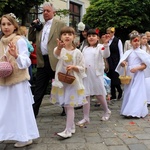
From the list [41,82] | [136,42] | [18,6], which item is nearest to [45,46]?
[41,82]

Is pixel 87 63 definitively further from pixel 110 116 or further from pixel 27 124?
pixel 27 124

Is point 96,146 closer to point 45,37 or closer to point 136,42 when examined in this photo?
point 45,37

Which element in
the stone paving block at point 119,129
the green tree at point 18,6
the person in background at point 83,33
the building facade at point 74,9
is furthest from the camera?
the building facade at point 74,9

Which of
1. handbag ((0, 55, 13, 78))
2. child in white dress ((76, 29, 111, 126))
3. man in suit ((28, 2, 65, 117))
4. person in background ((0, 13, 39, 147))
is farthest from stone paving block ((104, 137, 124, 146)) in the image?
handbag ((0, 55, 13, 78))

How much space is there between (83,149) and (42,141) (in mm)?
707

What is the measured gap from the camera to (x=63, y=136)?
15.2ft

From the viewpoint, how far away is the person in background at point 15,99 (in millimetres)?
4039

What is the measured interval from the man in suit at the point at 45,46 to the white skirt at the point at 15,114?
1470 mm

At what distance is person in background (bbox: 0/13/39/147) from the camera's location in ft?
13.3

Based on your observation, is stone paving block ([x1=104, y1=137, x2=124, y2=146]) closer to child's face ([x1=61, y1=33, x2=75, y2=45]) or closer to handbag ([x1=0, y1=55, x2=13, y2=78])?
child's face ([x1=61, y1=33, x2=75, y2=45])

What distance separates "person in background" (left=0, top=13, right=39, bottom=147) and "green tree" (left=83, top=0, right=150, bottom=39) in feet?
35.4

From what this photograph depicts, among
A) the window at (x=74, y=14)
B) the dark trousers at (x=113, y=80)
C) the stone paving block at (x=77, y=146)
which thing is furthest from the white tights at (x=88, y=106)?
the window at (x=74, y=14)

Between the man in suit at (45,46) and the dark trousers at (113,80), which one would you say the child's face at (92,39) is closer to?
the man in suit at (45,46)

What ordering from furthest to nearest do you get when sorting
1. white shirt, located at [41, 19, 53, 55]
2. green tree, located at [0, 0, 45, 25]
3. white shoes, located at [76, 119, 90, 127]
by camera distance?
green tree, located at [0, 0, 45, 25] → white shirt, located at [41, 19, 53, 55] → white shoes, located at [76, 119, 90, 127]
